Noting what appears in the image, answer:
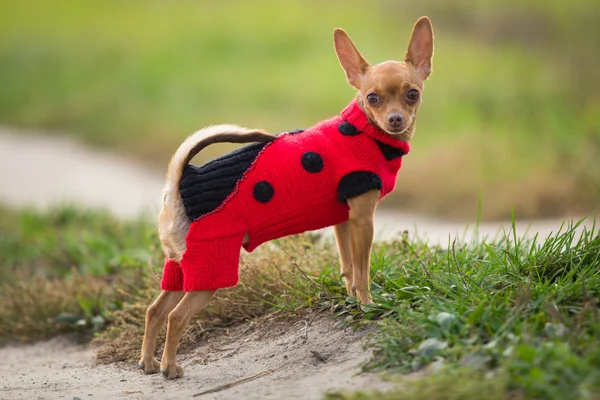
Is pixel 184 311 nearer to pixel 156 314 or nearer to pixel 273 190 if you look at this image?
pixel 156 314

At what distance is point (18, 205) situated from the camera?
1073cm

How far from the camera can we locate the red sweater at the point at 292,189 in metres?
4.05

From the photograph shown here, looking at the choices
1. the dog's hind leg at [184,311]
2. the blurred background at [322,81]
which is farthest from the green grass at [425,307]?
the blurred background at [322,81]

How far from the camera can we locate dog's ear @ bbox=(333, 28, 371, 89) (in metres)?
4.53

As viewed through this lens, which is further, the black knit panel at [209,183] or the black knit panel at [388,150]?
the black knit panel at [388,150]

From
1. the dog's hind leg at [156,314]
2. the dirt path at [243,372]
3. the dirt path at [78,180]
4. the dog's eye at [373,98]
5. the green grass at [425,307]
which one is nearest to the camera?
the green grass at [425,307]

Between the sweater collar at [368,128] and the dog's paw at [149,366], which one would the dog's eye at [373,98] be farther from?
the dog's paw at [149,366]

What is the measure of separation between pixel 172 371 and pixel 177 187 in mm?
981

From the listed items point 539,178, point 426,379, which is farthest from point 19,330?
point 539,178

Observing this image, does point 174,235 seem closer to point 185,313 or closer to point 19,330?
point 185,313

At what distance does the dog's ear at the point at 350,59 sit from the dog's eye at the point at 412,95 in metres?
0.33

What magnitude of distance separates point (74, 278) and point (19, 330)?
0.58m

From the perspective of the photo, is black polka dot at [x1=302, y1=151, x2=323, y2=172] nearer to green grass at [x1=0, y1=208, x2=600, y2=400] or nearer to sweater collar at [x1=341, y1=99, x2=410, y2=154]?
sweater collar at [x1=341, y1=99, x2=410, y2=154]

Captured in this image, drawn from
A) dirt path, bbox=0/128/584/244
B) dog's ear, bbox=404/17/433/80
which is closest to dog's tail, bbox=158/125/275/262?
dog's ear, bbox=404/17/433/80
